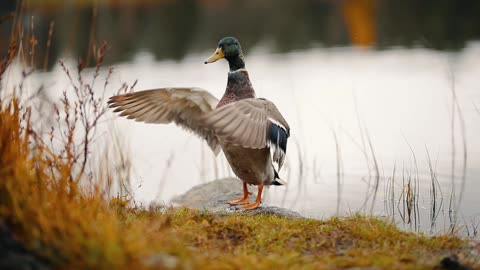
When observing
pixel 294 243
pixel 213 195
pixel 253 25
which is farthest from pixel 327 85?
pixel 253 25

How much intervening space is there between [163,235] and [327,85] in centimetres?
1025

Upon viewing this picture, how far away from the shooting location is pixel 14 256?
9.23ft

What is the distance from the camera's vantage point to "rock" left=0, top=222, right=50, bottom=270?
2.75m

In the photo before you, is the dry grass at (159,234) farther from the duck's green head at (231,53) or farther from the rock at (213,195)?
the duck's green head at (231,53)

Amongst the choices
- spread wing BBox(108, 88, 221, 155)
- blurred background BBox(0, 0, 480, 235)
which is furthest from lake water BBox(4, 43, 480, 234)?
spread wing BBox(108, 88, 221, 155)

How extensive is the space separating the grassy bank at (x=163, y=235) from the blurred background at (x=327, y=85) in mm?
491

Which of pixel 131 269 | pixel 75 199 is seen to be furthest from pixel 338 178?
pixel 131 269

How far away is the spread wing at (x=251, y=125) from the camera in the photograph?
4.39 m

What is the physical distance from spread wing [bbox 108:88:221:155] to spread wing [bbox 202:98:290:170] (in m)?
0.79

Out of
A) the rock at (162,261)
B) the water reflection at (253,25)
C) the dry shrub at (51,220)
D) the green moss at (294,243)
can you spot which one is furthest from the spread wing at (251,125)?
the water reflection at (253,25)

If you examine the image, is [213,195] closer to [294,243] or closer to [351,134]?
[294,243]

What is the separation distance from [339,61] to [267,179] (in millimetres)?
11247

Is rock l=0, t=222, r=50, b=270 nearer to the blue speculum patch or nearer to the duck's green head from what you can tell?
the blue speculum patch

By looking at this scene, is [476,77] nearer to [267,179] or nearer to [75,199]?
[267,179]
